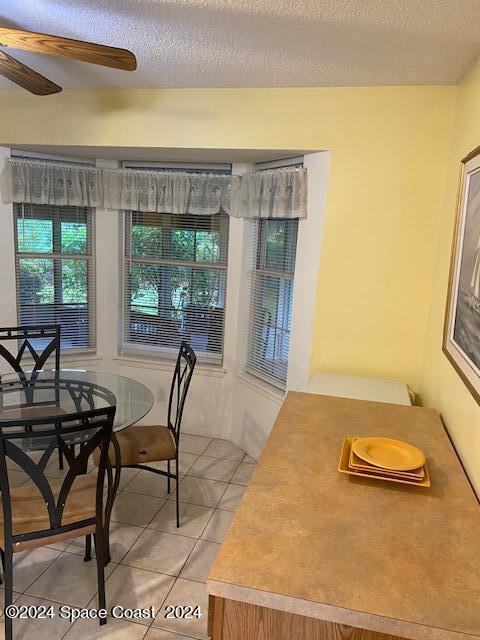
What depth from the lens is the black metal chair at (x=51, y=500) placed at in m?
1.70

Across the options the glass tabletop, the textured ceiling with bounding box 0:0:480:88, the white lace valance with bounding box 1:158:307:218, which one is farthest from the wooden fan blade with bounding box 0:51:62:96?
the glass tabletop

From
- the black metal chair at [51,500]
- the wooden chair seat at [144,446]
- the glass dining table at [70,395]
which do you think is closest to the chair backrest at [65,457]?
the black metal chair at [51,500]

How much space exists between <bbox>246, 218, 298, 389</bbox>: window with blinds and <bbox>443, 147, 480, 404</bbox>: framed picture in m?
1.25

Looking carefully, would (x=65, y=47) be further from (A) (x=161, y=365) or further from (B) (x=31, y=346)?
(A) (x=161, y=365)

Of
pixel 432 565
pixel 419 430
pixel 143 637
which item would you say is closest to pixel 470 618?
pixel 432 565

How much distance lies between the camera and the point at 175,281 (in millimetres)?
3617

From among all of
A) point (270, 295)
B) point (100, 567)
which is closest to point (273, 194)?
point (270, 295)

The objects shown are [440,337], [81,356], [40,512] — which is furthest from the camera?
[81,356]

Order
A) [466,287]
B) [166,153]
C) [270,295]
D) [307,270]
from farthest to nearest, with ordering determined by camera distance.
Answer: [270,295] → [166,153] → [307,270] → [466,287]

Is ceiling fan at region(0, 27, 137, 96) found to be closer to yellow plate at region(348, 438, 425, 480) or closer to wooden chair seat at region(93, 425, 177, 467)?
yellow plate at region(348, 438, 425, 480)

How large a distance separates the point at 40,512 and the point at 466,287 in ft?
6.09

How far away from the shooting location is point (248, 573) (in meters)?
1.06

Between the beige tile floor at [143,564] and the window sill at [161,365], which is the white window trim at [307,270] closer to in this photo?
the window sill at [161,365]

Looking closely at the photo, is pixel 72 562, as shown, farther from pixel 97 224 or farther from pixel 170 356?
pixel 97 224
